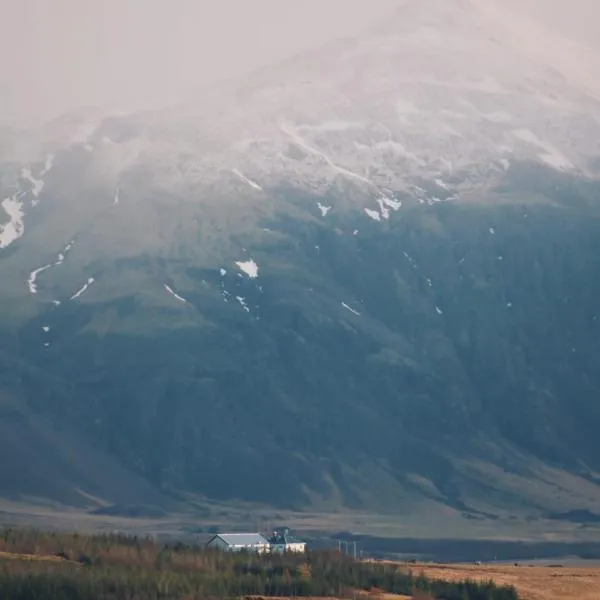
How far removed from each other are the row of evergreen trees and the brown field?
16.3 ft

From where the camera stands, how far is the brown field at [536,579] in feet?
391

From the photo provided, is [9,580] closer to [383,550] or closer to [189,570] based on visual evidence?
[189,570]

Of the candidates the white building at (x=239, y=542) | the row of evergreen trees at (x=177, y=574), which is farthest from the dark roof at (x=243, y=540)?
the row of evergreen trees at (x=177, y=574)

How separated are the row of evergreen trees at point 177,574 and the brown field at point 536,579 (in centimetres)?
497

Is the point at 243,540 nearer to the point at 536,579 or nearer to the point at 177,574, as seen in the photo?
the point at 536,579

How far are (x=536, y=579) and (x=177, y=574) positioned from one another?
118 ft

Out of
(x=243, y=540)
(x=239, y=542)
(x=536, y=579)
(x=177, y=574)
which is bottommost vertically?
(x=177, y=574)

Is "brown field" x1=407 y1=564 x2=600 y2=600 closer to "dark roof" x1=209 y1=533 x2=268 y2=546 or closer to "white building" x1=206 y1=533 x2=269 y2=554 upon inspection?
"white building" x1=206 y1=533 x2=269 y2=554

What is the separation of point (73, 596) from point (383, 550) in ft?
365

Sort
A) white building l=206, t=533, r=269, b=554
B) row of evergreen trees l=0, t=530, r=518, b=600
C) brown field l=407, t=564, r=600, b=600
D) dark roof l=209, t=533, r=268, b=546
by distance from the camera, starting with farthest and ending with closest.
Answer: dark roof l=209, t=533, r=268, b=546 < white building l=206, t=533, r=269, b=554 < brown field l=407, t=564, r=600, b=600 < row of evergreen trees l=0, t=530, r=518, b=600

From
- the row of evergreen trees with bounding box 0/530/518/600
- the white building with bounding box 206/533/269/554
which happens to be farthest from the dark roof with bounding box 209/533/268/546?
the row of evergreen trees with bounding box 0/530/518/600

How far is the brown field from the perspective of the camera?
119 m

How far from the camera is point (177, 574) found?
10262cm

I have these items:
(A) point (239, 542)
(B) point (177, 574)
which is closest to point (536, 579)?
(A) point (239, 542)
